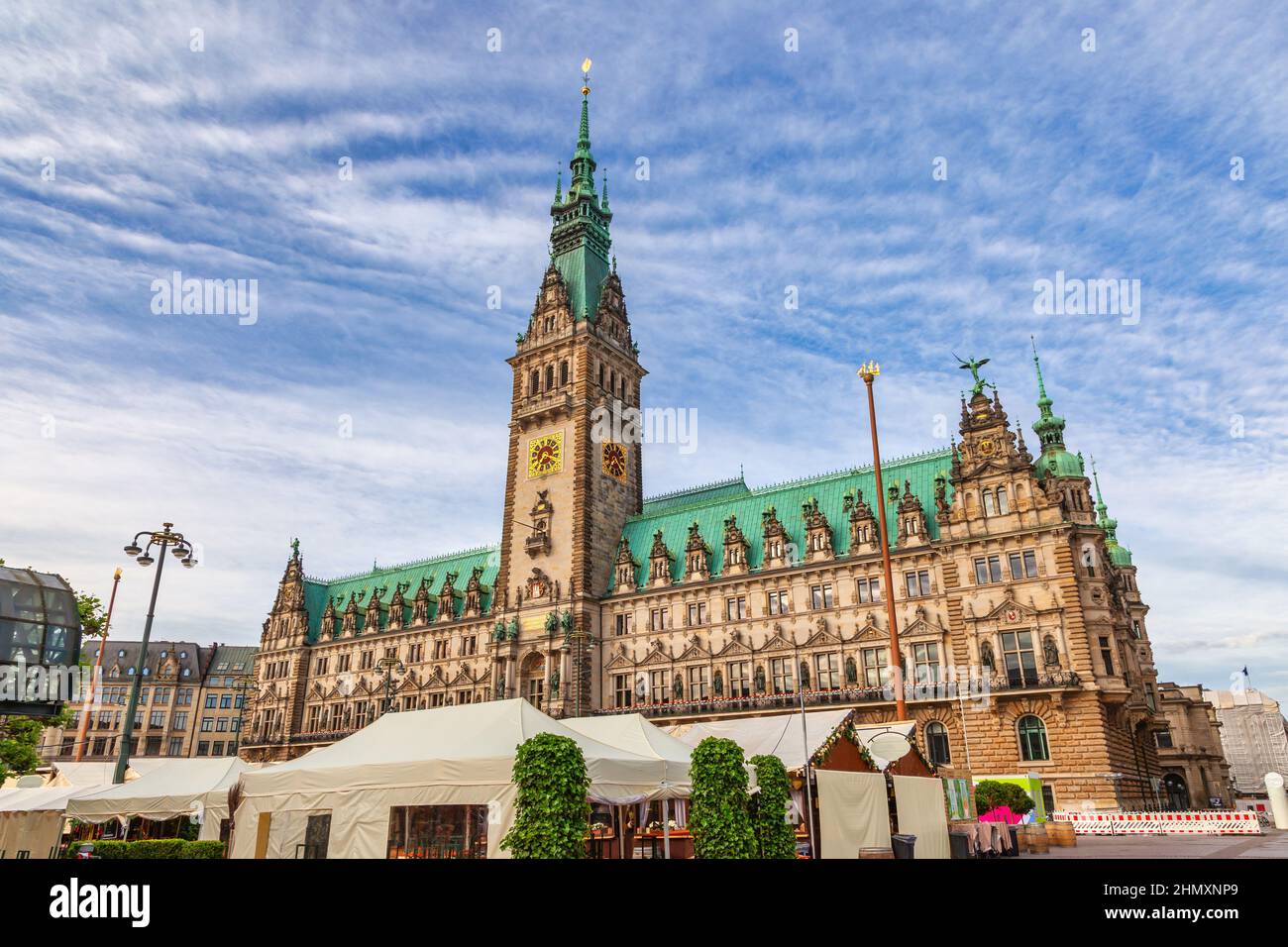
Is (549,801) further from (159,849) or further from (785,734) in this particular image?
(159,849)

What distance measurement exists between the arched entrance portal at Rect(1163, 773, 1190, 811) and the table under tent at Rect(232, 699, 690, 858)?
85904mm

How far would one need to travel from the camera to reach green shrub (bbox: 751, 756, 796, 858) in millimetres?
18438

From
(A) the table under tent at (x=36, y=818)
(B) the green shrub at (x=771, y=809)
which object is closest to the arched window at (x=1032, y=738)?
(B) the green shrub at (x=771, y=809)

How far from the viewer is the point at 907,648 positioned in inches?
2062

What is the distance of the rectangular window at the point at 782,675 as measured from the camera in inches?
2231

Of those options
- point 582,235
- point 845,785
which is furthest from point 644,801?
point 582,235

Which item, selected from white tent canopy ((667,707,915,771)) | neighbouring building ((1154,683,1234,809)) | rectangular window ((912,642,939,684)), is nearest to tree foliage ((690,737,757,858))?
white tent canopy ((667,707,915,771))

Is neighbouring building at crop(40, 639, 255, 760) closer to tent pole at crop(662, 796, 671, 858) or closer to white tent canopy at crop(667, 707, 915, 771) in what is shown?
white tent canopy at crop(667, 707, 915, 771)

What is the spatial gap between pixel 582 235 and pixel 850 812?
228ft

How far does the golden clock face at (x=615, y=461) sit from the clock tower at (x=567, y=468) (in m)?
0.09
